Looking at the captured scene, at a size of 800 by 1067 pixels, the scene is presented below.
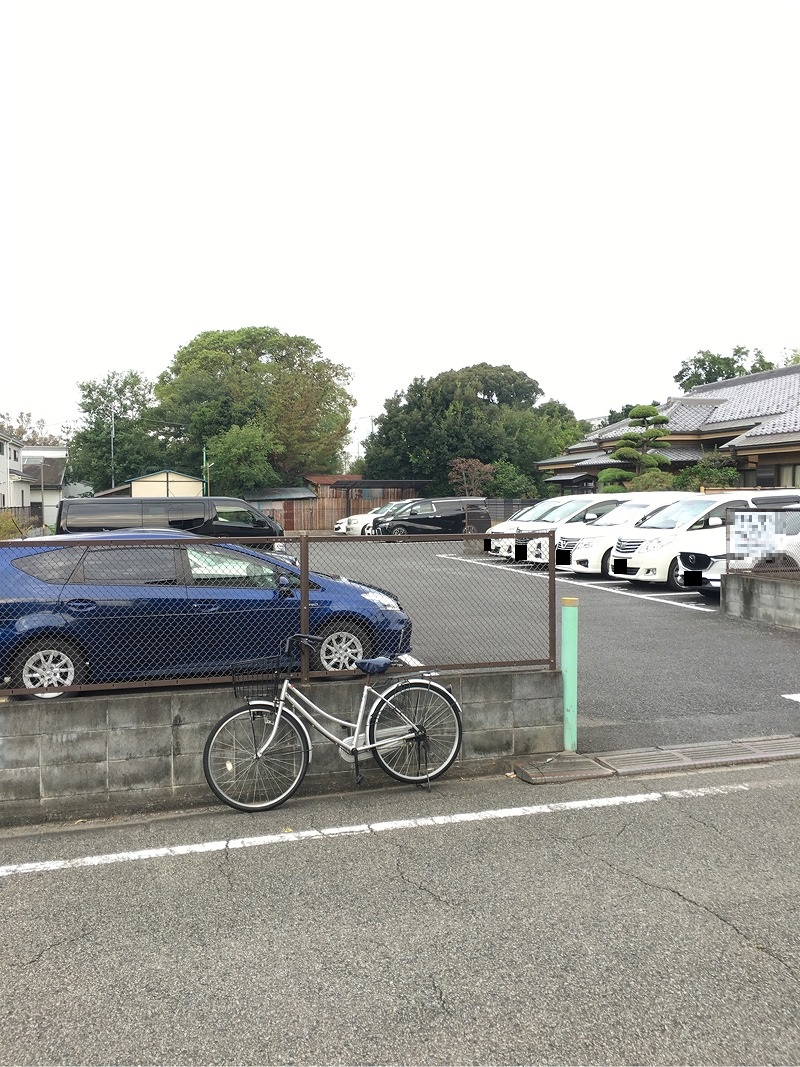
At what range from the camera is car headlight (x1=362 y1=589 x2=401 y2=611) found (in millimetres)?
7605

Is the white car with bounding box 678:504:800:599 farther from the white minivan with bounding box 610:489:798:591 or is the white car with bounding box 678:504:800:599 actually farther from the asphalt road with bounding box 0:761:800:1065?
the asphalt road with bounding box 0:761:800:1065

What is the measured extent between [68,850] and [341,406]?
205ft

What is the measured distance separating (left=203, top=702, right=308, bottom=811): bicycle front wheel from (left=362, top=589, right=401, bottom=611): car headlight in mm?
2457

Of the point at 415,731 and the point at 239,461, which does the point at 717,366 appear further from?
the point at 415,731

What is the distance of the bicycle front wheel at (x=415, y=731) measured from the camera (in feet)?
17.9

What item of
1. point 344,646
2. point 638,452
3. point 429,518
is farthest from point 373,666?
point 638,452

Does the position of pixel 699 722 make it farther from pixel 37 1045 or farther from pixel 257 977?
pixel 37 1045

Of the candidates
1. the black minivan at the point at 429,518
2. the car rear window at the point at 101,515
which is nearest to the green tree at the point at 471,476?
the black minivan at the point at 429,518

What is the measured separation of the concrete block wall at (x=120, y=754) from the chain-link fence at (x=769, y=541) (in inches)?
355

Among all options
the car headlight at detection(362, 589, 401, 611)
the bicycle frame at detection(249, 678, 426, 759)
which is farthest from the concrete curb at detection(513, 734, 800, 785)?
the car headlight at detection(362, 589, 401, 611)

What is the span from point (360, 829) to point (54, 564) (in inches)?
132

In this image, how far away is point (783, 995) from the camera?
3111 millimetres

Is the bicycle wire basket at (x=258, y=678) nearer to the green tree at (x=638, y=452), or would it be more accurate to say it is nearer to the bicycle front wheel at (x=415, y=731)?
the bicycle front wheel at (x=415, y=731)

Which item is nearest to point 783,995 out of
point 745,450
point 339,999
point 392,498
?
point 339,999
